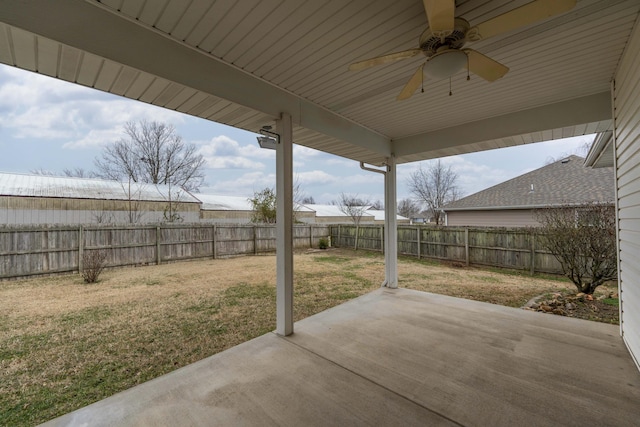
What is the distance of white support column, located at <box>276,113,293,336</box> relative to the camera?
274 cm

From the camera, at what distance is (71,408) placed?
185cm

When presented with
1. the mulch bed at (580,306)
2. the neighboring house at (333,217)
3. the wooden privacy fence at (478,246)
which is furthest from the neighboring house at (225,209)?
the mulch bed at (580,306)

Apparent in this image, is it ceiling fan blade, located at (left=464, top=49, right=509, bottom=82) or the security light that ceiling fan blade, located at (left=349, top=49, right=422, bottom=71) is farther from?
the security light

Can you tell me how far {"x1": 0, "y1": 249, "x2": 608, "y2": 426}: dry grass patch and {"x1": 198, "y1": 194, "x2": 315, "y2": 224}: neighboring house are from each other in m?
6.70

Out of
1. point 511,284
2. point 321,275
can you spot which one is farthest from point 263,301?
point 511,284

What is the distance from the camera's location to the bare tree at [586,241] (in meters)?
4.13

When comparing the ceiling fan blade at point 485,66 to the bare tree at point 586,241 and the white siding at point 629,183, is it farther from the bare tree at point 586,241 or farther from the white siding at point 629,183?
the bare tree at point 586,241

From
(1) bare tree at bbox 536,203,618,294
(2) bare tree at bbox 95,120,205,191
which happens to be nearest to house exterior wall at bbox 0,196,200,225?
(2) bare tree at bbox 95,120,205,191

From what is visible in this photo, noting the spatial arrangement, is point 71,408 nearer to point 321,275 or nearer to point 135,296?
point 135,296

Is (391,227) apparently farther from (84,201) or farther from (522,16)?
(84,201)

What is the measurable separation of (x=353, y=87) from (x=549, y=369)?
9.69 feet

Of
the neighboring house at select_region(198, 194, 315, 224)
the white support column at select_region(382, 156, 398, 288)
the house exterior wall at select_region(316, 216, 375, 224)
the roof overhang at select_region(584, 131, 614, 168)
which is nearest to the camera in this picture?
the roof overhang at select_region(584, 131, 614, 168)

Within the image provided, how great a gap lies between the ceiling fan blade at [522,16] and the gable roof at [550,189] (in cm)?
828

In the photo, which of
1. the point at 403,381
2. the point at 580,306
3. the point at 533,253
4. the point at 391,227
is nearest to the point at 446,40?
the point at 403,381
